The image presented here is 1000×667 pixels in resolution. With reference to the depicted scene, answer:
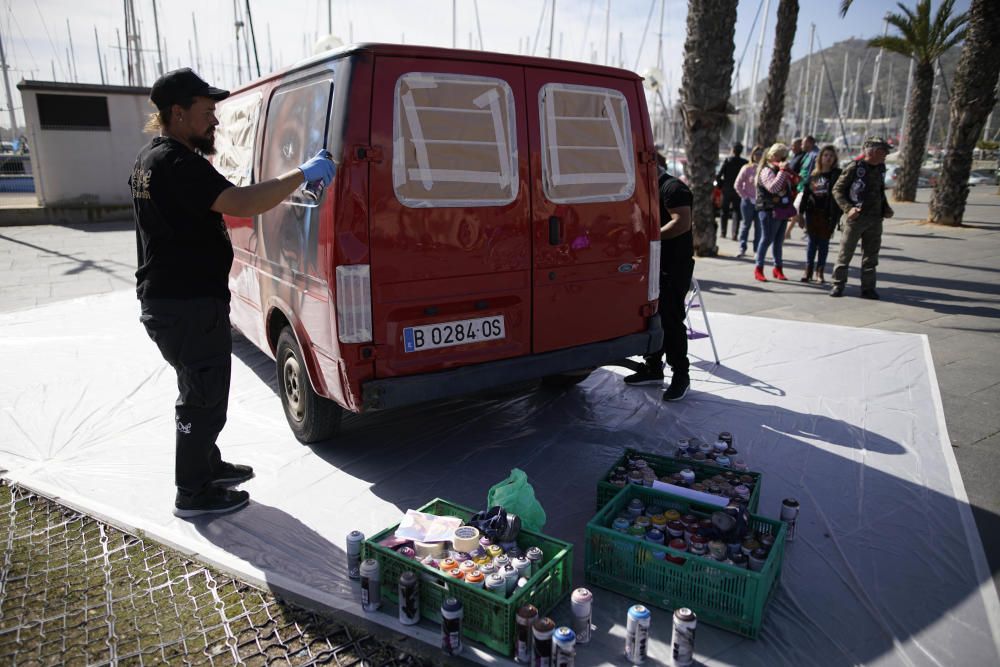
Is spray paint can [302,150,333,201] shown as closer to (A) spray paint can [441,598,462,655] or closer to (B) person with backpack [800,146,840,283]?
(A) spray paint can [441,598,462,655]

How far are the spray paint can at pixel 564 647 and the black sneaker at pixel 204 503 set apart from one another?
2.12 m

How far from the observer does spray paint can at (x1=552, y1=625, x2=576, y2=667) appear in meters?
2.32

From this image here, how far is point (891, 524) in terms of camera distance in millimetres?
3482

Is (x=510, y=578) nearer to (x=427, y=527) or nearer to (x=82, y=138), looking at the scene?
(x=427, y=527)

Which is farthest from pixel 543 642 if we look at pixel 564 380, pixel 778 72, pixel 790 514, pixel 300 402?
pixel 778 72

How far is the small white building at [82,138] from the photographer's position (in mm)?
16172

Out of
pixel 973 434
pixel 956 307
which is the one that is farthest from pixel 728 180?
pixel 973 434

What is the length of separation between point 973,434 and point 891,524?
1723mm

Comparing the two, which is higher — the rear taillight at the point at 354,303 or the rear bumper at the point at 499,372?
the rear taillight at the point at 354,303

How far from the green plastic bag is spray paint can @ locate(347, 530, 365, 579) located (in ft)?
2.16

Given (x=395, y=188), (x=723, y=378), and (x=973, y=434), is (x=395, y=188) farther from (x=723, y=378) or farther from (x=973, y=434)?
(x=973, y=434)

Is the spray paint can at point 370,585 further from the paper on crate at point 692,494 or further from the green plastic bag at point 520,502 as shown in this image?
the paper on crate at point 692,494

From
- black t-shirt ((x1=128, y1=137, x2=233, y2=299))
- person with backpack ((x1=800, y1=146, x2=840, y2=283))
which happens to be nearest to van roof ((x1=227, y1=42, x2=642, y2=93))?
black t-shirt ((x1=128, y1=137, x2=233, y2=299))

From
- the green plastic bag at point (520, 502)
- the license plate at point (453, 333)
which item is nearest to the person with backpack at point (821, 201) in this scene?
the license plate at point (453, 333)
